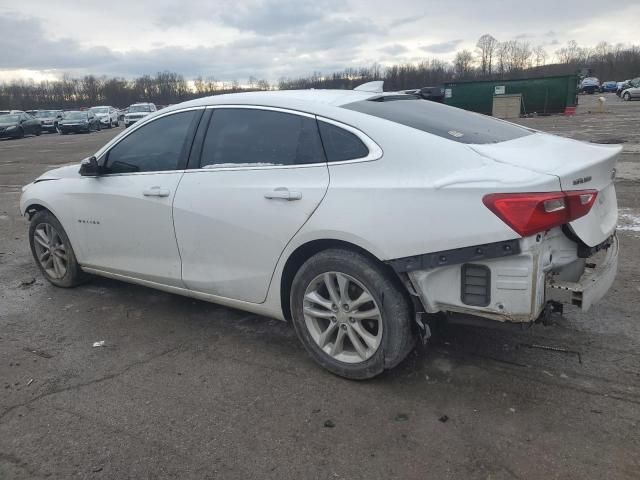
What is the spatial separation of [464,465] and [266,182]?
6.30 ft

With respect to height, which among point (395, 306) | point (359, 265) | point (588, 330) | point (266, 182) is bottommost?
point (588, 330)

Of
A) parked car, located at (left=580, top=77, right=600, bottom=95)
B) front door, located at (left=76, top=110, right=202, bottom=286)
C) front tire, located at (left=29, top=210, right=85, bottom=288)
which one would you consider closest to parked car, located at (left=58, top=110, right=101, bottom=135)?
front tire, located at (left=29, top=210, right=85, bottom=288)

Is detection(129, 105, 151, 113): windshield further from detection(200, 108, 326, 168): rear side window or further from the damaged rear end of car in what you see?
the damaged rear end of car

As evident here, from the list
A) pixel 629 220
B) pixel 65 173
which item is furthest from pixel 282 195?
pixel 629 220

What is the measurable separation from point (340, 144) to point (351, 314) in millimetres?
998

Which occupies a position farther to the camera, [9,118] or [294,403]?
[9,118]

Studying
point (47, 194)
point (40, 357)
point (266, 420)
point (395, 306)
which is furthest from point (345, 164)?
point (47, 194)

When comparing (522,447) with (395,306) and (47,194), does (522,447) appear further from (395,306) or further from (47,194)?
(47,194)

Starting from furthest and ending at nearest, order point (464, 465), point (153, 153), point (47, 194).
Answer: point (47, 194), point (153, 153), point (464, 465)

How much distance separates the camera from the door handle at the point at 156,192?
3781 mm

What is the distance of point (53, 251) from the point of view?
4.93 meters

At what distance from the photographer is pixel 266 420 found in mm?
2842

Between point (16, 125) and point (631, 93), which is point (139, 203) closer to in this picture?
point (16, 125)

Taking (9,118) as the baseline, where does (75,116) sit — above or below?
below
